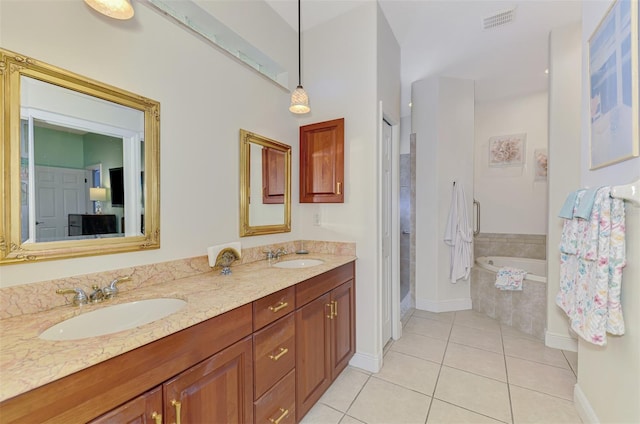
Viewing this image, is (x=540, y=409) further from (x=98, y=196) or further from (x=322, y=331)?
(x=98, y=196)

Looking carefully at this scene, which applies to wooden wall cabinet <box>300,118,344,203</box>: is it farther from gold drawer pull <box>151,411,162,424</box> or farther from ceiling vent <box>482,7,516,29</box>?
gold drawer pull <box>151,411,162,424</box>

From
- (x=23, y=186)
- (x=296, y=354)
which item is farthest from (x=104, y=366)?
(x=296, y=354)

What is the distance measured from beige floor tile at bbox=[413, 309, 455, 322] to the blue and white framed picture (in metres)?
2.16

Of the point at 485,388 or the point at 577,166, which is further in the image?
the point at 577,166

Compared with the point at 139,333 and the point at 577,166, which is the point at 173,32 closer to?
the point at 139,333

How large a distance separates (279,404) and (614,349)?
1.70 m

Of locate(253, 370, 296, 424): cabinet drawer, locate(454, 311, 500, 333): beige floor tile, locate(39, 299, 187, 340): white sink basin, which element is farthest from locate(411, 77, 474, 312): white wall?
locate(39, 299, 187, 340): white sink basin

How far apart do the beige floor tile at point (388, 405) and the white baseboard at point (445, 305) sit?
1622mm

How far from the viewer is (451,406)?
1.72m

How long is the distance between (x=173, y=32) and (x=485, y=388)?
3037mm

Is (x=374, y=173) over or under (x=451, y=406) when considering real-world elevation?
over

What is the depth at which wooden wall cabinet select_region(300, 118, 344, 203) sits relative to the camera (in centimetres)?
226

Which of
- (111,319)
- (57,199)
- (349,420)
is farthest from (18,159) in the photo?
(349,420)

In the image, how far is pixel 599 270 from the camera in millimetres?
1259
